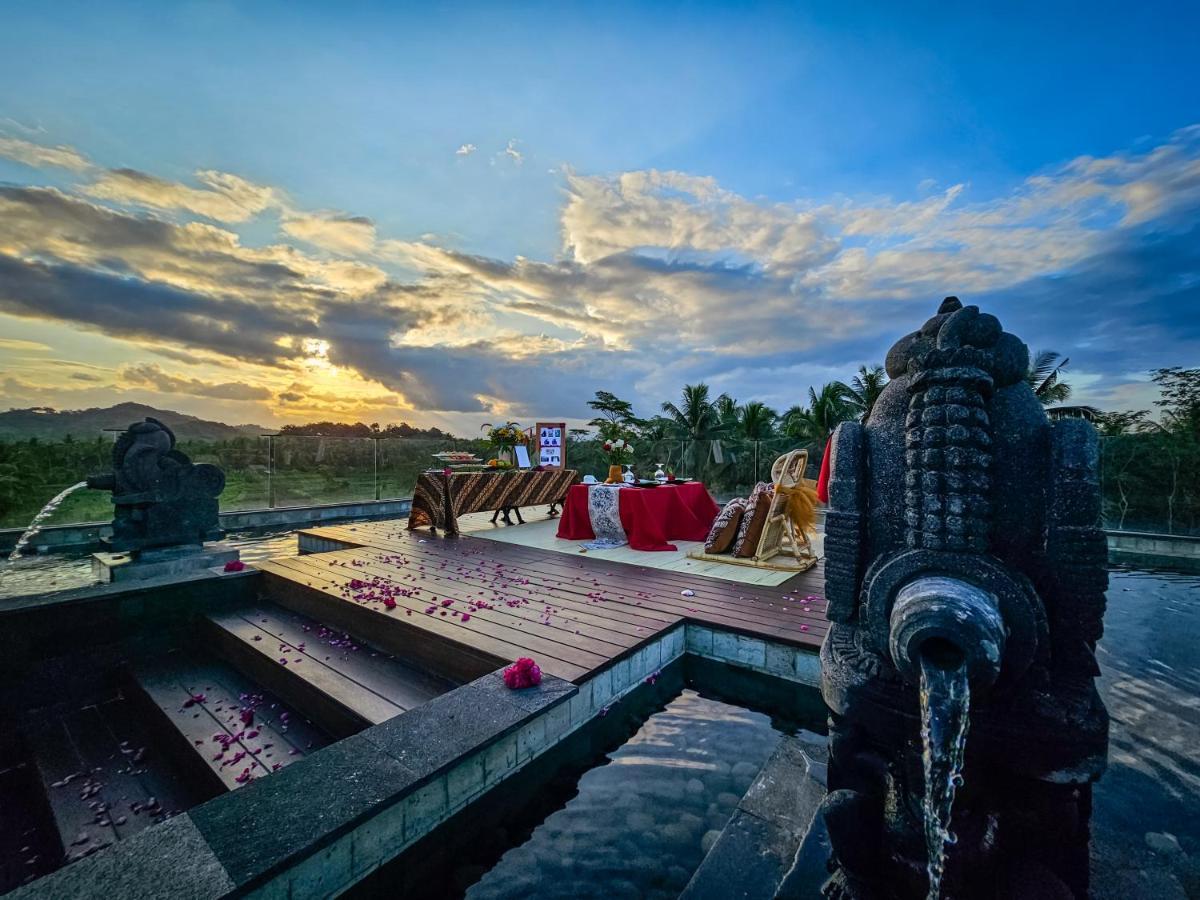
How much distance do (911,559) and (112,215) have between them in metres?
10.7

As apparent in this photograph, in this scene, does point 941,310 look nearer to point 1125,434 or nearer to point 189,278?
point 1125,434

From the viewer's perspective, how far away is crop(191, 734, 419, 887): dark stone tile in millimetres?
1162

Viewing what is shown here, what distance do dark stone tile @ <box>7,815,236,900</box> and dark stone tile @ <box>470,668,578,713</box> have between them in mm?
1035

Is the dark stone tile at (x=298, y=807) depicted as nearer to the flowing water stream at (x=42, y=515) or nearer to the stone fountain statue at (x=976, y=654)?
the stone fountain statue at (x=976, y=654)

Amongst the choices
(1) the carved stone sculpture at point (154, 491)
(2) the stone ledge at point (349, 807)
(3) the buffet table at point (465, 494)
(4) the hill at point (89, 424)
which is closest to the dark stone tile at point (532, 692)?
(2) the stone ledge at point (349, 807)

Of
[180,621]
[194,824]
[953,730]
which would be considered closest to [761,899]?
[953,730]

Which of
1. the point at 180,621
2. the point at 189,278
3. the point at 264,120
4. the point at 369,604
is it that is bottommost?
the point at 180,621

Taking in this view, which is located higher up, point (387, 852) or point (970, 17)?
point (970, 17)

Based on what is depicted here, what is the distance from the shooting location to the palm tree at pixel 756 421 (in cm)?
1806

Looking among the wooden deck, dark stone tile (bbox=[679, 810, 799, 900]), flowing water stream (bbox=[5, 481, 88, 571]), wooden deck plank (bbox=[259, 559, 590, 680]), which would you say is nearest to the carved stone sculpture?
flowing water stream (bbox=[5, 481, 88, 571])

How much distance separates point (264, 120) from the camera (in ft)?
17.9

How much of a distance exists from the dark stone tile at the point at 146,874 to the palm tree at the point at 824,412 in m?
16.4

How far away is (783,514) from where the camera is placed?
186 inches

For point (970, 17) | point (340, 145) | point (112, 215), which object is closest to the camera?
point (970, 17)
